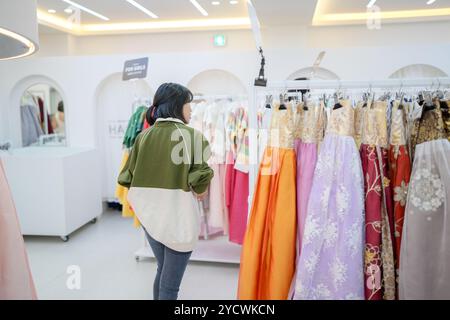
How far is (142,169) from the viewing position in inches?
71.1

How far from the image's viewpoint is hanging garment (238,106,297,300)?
1.33 metres

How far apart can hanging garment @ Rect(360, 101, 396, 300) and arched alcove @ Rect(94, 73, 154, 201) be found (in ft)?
12.7

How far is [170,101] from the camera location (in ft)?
6.19

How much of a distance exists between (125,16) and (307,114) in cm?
481

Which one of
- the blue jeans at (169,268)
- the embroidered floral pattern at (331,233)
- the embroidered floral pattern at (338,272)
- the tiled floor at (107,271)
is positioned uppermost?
the embroidered floral pattern at (331,233)

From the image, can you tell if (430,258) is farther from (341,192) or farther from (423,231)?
(341,192)

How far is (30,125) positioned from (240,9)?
331 cm

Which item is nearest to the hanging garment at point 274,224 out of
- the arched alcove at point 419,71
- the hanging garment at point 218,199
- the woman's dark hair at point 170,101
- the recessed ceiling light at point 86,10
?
the woman's dark hair at point 170,101

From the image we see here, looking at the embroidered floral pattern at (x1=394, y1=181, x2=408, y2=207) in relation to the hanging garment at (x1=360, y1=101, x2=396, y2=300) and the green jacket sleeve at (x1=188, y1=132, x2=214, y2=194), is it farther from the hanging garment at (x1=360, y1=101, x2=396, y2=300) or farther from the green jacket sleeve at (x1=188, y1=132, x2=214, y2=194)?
the green jacket sleeve at (x1=188, y1=132, x2=214, y2=194)

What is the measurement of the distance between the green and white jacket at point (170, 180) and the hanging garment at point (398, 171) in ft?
2.86

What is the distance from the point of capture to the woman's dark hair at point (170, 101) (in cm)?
188

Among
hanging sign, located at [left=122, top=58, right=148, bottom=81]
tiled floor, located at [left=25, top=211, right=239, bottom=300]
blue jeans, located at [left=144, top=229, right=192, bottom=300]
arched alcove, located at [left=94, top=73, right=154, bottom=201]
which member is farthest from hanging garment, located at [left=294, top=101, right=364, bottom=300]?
arched alcove, located at [left=94, top=73, right=154, bottom=201]

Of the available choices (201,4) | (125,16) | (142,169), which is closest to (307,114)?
(142,169)

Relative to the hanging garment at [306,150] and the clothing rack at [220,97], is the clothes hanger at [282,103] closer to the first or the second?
the hanging garment at [306,150]
